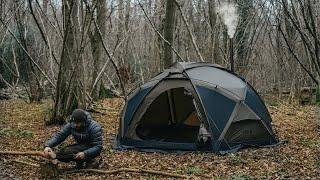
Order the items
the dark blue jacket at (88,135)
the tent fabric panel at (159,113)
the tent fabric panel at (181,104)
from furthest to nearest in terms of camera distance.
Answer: the tent fabric panel at (181,104), the tent fabric panel at (159,113), the dark blue jacket at (88,135)

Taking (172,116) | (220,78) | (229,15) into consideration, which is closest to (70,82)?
(172,116)

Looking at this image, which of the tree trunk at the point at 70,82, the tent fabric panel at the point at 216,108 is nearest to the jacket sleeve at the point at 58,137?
the tent fabric panel at the point at 216,108

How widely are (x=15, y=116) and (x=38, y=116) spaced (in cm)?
67

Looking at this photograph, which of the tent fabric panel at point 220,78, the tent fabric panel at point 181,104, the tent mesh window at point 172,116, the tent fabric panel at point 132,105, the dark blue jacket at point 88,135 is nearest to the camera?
the dark blue jacket at point 88,135

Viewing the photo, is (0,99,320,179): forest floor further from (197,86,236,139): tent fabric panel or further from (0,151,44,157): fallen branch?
(197,86,236,139): tent fabric panel

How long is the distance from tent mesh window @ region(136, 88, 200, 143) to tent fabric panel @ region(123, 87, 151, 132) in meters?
0.83

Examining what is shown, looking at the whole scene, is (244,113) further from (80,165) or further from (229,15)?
(229,15)

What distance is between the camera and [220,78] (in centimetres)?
895

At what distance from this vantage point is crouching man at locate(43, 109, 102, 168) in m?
6.67

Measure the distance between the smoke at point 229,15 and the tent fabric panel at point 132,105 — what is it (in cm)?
952

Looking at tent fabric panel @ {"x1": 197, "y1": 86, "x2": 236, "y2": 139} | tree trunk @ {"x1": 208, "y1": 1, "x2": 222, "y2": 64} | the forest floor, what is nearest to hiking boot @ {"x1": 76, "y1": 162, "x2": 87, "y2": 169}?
the forest floor

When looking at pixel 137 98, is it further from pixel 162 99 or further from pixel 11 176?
pixel 11 176

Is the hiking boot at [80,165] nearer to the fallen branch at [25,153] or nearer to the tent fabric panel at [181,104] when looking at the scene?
the fallen branch at [25,153]

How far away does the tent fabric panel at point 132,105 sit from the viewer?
8.78 meters
